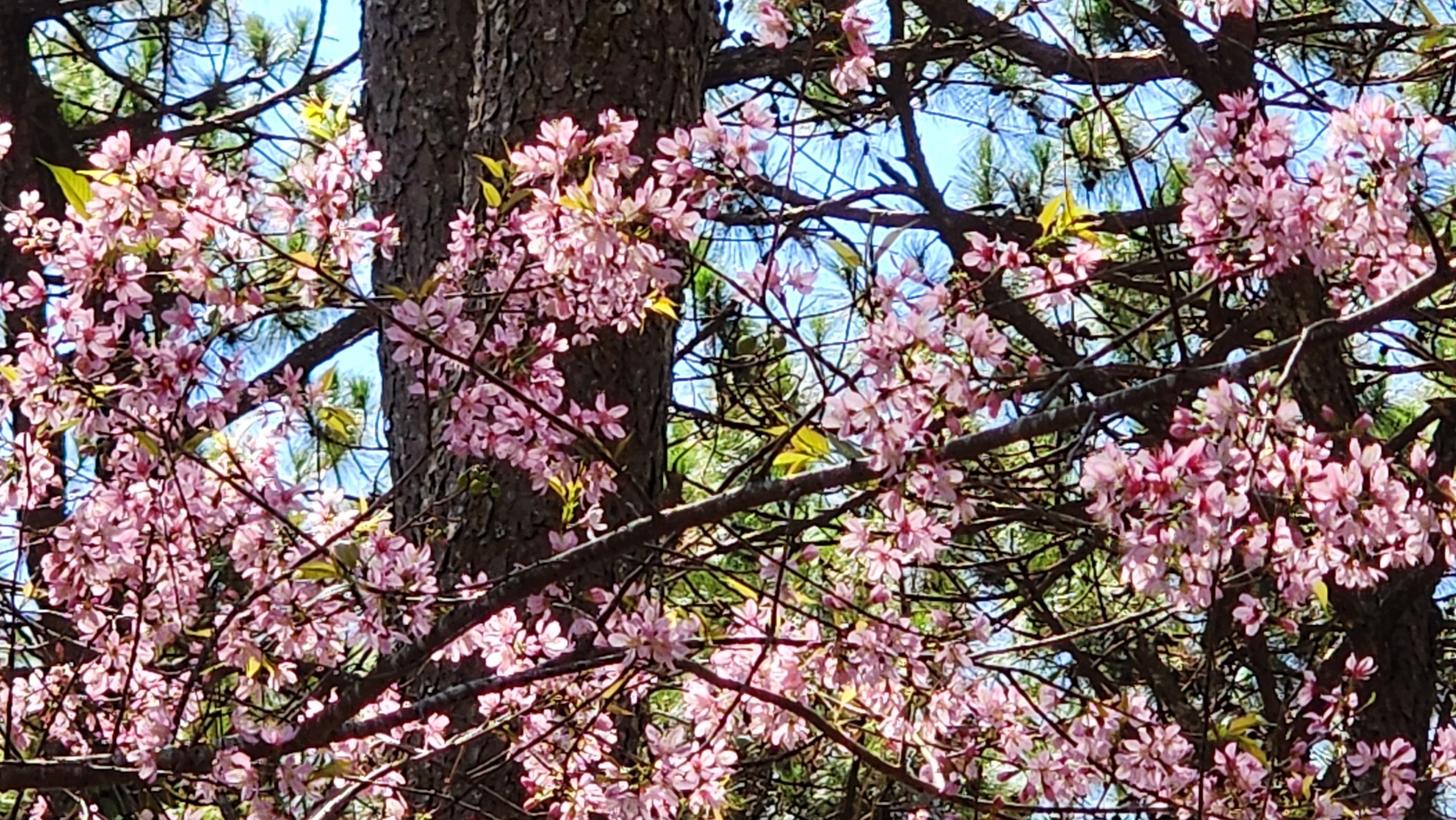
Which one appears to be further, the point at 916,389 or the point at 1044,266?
the point at 1044,266

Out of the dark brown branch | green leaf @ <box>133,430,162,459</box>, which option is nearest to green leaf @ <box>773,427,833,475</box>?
green leaf @ <box>133,430,162,459</box>

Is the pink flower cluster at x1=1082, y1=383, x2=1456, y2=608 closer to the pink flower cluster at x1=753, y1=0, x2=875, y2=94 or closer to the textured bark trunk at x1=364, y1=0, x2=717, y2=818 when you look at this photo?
the pink flower cluster at x1=753, y1=0, x2=875, y2=94

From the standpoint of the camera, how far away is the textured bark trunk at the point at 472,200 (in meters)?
2.03

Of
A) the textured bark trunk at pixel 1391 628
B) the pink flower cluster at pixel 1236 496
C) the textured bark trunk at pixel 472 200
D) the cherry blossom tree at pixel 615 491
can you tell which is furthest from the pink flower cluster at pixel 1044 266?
the textured bark trunk at pixel 1391 628

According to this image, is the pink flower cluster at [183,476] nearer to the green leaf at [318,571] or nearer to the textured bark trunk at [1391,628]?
the green leaf at [318,571]

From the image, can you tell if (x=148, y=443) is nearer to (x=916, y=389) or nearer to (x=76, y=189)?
(x=76, y=189)

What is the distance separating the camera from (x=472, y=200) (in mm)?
2043

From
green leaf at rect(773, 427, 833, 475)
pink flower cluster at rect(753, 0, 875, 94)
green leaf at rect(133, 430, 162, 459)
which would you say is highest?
pink flower cluster at rect(753, 0, 875, 94)

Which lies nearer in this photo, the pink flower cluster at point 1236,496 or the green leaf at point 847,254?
the pink flower cluster at point 1236,496

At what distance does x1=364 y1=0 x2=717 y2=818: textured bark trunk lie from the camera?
2.03 m

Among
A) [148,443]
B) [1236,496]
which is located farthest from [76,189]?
[1236,496]

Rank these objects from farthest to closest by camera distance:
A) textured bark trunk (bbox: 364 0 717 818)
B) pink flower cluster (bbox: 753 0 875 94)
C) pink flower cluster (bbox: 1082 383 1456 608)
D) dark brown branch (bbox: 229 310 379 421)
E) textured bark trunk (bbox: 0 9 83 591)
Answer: textured bark trunk (bbox: 0 9 83 591)
dark brown branch (bbox: 229 310 379 421)
textured bark trunk (bbox: 364 0 717 818)
pink flower cluster (bbox: 753 0 875 94)
pink flower cluster (bbox: 1082 383 1456 608)

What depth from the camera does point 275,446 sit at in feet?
5.74

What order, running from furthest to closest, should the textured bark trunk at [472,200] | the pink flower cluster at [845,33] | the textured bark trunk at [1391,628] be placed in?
1. the textured bark trunk at [1391,628]
2. the textured bark trunk at [472,200]
3. the pink flower cluster at [845,33]
